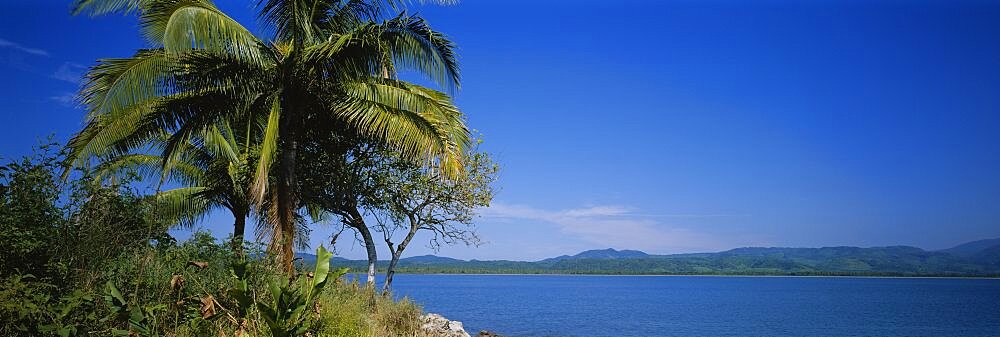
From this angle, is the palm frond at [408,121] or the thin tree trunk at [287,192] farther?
the palm frond at [408,121]

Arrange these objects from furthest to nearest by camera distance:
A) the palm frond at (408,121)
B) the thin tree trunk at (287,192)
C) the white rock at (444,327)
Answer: the white rock at (444,327) < the palm frond at (408,121) < the thin tree trunk at (287,192)

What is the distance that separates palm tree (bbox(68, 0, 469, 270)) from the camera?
39.9ft

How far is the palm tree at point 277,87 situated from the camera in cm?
1215

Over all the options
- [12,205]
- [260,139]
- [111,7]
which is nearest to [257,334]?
[12,205]

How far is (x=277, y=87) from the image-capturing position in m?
13.6

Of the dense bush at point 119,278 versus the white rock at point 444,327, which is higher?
the dense bush at point 119,278

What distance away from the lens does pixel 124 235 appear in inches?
346

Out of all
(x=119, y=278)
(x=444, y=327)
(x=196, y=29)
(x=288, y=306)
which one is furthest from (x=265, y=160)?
(x=444, y=327)

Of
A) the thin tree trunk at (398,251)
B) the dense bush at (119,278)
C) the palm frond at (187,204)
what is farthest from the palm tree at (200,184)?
the dense bush at (119,278)

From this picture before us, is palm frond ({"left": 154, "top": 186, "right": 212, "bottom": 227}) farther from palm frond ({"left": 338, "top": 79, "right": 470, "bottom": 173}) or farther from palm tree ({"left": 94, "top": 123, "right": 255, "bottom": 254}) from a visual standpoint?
palm frond ({"left": 338, "top": 79, "right": 470, "bottom": 173})

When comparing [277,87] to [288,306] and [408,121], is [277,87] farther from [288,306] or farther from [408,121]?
[288,306]

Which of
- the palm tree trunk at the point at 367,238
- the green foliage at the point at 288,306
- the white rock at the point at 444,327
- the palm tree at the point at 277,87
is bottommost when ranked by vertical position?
the white rock at the point at 444,327

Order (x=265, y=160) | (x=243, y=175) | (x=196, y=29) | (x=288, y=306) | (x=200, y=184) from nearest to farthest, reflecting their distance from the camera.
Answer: (x=288, y=306)
(x=196, y=29)
(x=265, y=160)
(x=243, y=175)
(x=200, y=184)

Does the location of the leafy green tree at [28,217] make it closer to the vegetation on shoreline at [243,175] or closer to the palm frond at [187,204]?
the vegetation on shoreline at [243,175]
